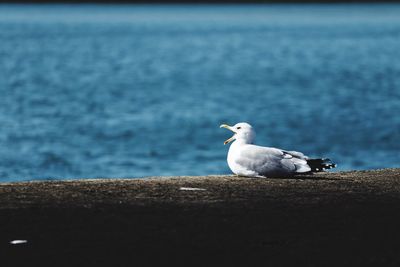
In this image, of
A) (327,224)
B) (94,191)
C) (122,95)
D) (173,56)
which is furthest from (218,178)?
(173,56)

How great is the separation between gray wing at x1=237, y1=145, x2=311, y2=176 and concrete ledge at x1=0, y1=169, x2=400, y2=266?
15 centimetres

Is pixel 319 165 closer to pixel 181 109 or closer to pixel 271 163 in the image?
pixel 271 163

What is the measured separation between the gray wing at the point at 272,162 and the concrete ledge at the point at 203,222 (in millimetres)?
146

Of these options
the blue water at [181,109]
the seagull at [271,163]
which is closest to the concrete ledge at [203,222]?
the seagull at [271,163]

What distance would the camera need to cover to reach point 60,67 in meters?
87.9

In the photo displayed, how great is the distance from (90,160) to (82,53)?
257ft

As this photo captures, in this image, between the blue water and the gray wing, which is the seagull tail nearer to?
the gray wing

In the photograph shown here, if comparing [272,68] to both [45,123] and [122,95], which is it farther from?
[45,123]

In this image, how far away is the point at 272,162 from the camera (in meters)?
13.3

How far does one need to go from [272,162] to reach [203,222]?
2803 mm

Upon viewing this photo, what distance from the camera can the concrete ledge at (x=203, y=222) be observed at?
31.2ft

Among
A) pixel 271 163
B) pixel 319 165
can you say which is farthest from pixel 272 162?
pixel 319 165

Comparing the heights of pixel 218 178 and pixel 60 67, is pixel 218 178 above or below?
below

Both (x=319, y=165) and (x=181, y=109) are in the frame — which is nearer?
(x=319, y=165)
